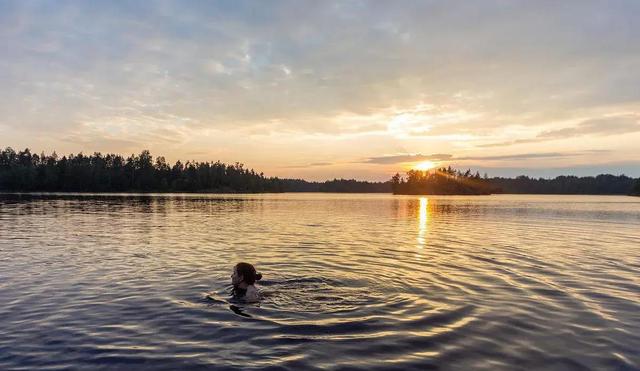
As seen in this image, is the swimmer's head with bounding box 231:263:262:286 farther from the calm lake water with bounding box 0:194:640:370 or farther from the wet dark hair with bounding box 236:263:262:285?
the calm lake water with bounding box 0:194:640:370

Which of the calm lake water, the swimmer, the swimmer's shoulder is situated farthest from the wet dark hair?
the calm lake water

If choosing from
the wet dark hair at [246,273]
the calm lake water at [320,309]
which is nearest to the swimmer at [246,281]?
the wet dark hair at [246,273]

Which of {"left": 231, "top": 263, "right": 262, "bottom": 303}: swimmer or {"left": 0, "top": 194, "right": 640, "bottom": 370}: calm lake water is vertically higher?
{"left": 231, "top": 263, "right": 262, "bottom": 303}: swimmer

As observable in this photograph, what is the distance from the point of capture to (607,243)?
33.5 meters

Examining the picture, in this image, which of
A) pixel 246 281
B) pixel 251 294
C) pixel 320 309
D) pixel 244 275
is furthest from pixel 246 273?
pixel 320 309

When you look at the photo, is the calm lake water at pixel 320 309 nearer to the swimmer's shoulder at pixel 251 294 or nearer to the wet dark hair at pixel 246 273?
the swimmer's shoulder at pixel 251 294

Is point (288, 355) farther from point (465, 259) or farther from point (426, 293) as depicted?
point (465, 259)

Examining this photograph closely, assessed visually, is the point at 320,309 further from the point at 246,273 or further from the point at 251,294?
the point at 246,273

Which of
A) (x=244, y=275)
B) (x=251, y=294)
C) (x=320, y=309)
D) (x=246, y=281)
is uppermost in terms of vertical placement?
(x=244, y=275)

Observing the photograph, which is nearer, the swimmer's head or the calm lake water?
the calm lake water

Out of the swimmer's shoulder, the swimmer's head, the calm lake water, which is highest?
→ the swimmer's head

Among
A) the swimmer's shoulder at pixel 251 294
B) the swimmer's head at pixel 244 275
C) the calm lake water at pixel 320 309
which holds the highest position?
the swimmer's head at pixel 244 275

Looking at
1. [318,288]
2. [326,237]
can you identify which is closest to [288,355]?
[318,288]

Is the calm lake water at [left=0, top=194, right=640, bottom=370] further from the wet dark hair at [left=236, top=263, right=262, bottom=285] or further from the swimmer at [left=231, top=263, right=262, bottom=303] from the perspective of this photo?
the wet dark hair at [left=236, top=263, right=262, bottom=285]
